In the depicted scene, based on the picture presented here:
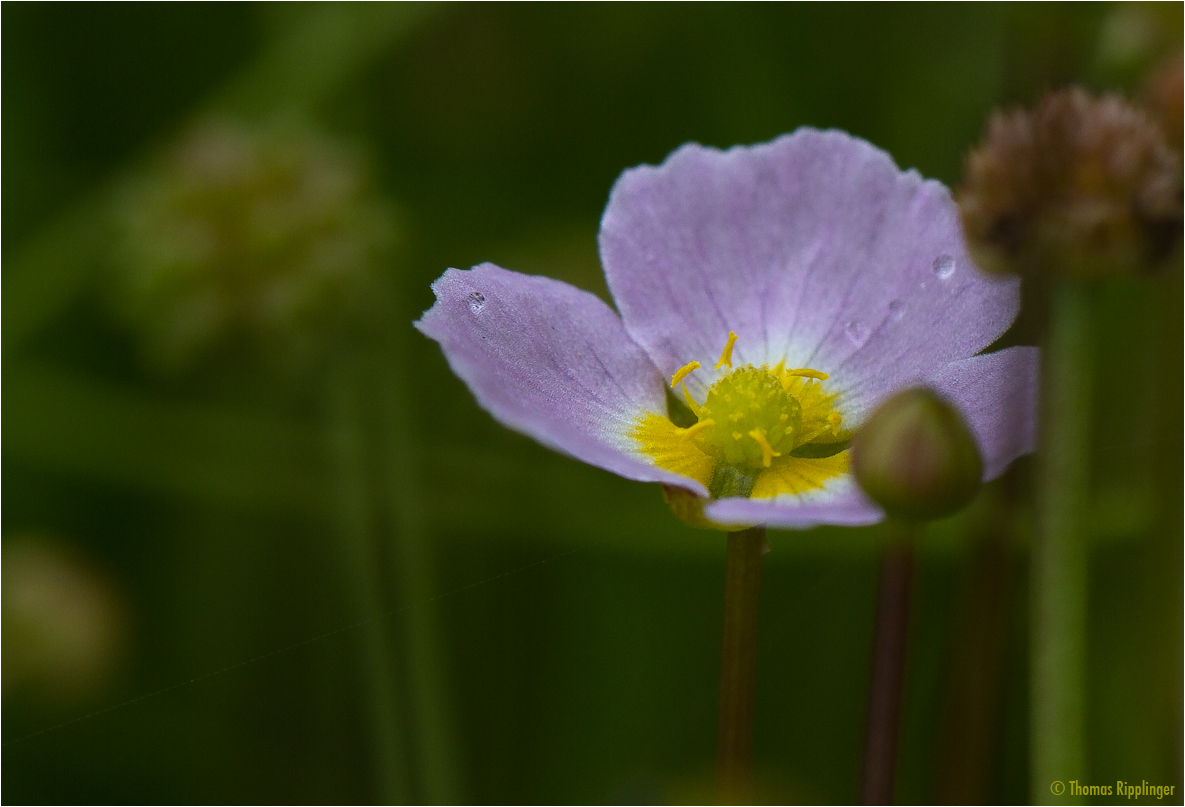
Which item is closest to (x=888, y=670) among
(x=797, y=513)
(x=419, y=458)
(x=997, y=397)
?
(x=797, y=513)

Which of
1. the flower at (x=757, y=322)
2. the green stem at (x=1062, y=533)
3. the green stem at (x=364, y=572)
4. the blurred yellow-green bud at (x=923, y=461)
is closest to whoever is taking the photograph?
the blurred yellow-green bud at (x=923, y=461)

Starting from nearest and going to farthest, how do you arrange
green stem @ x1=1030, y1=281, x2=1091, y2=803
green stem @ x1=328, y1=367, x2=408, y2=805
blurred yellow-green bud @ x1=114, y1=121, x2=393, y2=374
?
1. green stem @ x1=1030, y1=281, x2=1091, y2=803
2. green stem @ x1=328, y1=367, x2=408, y2=805
3. blurred yellow-green bud @ x1=114, y1=121, x2=393, y2=374

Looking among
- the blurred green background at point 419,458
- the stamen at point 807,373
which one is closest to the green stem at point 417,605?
the blurred green background at point 419,458

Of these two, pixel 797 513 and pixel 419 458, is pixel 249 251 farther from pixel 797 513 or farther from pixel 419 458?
pixel 797 513

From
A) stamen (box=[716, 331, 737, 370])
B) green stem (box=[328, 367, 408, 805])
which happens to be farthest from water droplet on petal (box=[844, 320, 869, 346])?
green stem (box=[328, 367, 408, 805])

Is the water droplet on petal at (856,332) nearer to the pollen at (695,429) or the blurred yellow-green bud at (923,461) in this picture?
the pollen at (695,429)

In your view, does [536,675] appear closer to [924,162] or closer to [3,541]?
[3,541]

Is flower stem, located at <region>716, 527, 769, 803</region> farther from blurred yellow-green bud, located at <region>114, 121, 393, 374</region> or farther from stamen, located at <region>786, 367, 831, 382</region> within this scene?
blurred yellow-green bud, located at <region>114, 121, 393, 374</region>
